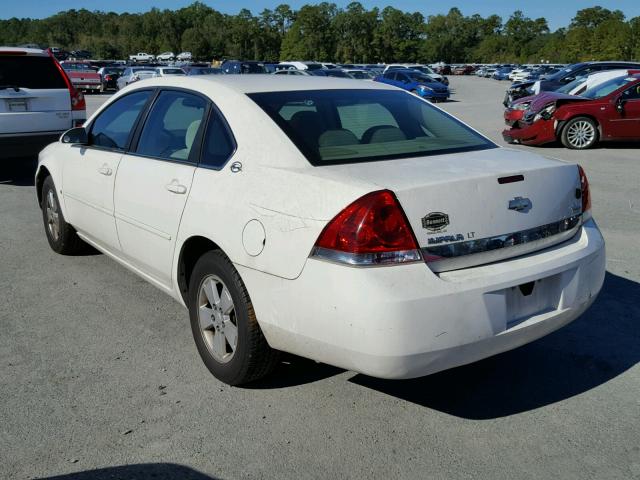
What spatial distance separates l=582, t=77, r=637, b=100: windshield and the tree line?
92.6m

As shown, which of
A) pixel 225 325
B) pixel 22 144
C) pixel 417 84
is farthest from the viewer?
pixel 417 84

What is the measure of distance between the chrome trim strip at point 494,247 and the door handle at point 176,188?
150cm

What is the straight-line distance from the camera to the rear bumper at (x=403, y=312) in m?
2.75

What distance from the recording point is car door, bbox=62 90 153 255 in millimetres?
4551

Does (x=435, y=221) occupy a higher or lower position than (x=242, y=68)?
lower

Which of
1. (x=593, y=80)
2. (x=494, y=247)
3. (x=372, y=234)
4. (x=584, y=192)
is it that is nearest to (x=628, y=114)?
(x=593, y=80)

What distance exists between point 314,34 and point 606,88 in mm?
117117

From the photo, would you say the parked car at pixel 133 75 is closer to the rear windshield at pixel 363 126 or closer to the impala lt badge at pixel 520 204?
the rear windshield at pixel 363 126

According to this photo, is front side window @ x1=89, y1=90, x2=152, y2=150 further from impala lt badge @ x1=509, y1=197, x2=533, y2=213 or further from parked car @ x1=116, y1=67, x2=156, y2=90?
parked car @ x1=116, y1=67, x2=156, y2=90

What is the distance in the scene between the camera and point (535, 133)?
13.3 meters

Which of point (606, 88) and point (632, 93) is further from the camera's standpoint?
point (606, 88)

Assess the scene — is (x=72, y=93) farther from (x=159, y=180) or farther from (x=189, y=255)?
(x=189, y=255)

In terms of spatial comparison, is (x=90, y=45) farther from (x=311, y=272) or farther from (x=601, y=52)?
(x=311, y=272)

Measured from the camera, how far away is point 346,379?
3666 millimetres
